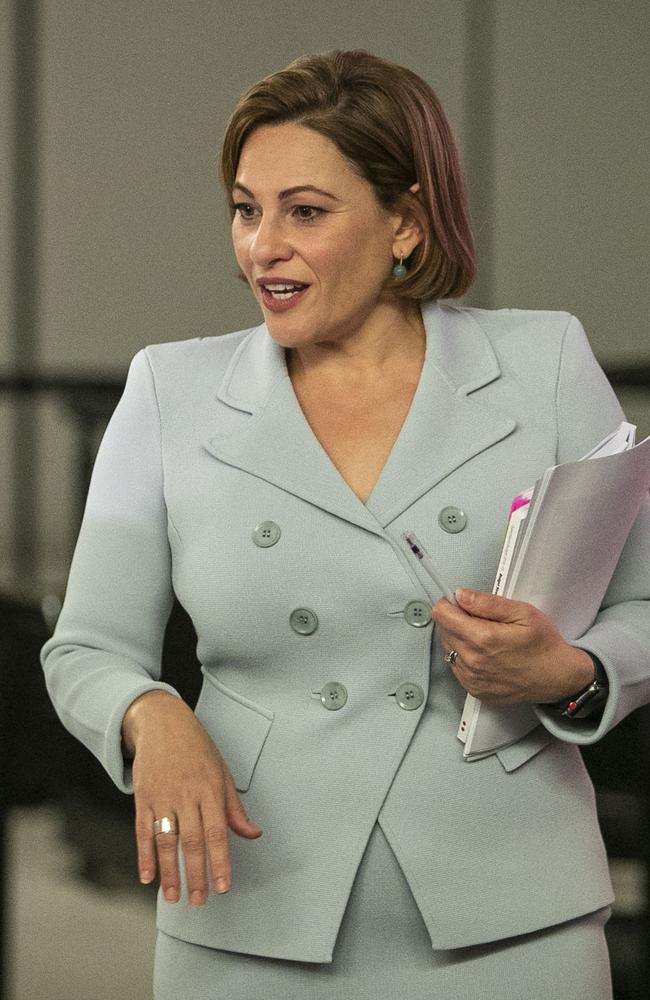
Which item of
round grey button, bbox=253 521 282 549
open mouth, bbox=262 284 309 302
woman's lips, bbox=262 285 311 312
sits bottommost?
round grey button, bbox=253 521 282 549

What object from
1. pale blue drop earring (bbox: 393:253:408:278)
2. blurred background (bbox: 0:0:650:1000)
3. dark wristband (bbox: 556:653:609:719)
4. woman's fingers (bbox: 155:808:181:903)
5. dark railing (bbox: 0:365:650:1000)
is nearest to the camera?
woman's fingers (bbox: 155:808:181:903)

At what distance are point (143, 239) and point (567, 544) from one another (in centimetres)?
184

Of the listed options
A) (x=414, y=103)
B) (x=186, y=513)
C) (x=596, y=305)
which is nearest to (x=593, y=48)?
(x=596, y=305)

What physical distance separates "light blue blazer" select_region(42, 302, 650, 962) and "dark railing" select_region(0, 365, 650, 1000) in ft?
3.00

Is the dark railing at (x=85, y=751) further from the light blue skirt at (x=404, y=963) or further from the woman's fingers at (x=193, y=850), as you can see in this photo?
the woman's fingers at (x=193, y=850)

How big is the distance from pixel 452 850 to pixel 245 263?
63 centimetres

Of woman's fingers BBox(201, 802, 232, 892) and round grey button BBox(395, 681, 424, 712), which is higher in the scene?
round grey button BBox(395, 681, 424, 712)

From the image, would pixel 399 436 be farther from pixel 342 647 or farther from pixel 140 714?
pixel 140 714

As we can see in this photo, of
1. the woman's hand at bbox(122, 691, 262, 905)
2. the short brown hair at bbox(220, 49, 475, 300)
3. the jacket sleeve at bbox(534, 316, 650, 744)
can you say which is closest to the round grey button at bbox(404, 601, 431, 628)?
the jacket sleeve at bbox(534, 316, 650, 744)

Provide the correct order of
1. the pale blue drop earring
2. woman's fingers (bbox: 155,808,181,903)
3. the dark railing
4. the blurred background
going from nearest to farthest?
1. woman's fingers (bbox: 155,808,181,903)
2. the pale blue drop earring
3. the dark railing
4. the blurred background

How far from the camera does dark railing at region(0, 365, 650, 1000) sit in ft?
7.98

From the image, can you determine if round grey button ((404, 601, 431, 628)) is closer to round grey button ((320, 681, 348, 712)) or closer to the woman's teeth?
round grey button ((320, 681, 348, 712))

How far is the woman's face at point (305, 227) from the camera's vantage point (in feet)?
4.85

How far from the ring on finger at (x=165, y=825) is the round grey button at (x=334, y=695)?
9.1 inches
